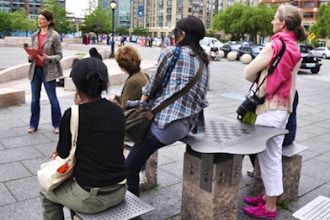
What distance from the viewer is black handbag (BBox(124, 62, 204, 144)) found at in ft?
9.46

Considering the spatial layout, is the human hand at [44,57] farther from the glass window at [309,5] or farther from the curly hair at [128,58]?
the glass window at [309,5]

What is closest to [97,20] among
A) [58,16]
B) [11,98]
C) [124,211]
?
[58,16]

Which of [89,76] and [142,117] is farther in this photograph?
[142,117]

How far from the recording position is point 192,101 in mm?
2969

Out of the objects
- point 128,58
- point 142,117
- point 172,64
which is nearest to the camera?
point 172,64

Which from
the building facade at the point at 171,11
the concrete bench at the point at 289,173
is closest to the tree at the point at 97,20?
the concrete bench at the point at 289,173

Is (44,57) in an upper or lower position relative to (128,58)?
lower

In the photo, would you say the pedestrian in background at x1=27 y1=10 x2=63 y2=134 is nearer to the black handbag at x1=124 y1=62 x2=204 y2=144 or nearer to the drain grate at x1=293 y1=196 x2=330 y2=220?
the black handbag at x1=124 y1=62 x2=204 y2=144

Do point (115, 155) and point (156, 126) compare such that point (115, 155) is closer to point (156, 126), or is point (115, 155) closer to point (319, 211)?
point (156, 126)

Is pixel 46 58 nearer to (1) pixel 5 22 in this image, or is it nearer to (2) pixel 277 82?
(2) pixel 277 82

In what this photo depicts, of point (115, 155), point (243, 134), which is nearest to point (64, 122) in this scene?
point (115, 155)

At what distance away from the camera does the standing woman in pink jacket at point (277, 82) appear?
321 cm

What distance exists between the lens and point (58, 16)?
55812 millimetres

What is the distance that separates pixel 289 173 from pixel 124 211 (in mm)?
2078
